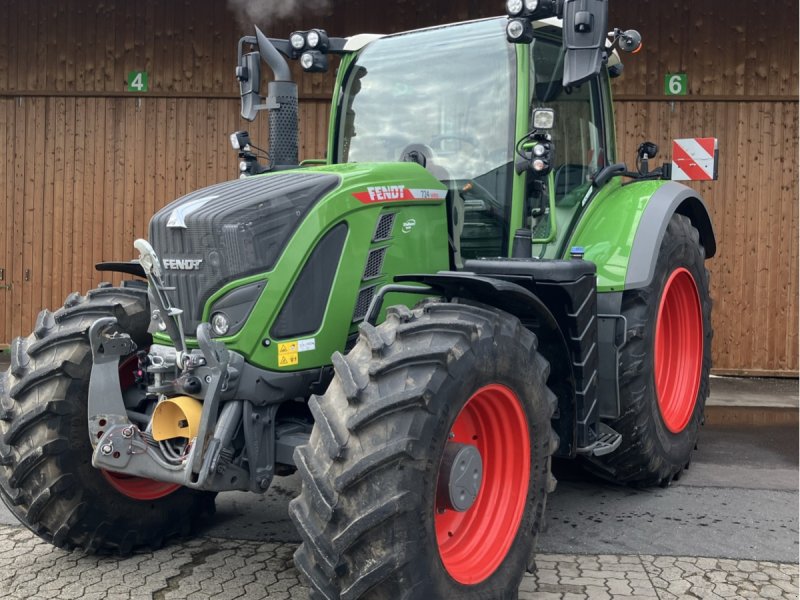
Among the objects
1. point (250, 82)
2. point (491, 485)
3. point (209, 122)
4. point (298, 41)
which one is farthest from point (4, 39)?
point (491, 485)

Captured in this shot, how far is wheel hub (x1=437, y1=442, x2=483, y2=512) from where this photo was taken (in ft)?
10.8

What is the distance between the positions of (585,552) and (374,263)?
1700 millimetres

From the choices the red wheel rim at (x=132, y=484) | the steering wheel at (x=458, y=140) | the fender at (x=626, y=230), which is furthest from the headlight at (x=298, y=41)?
the red wheel rim at (x=132, y=484)

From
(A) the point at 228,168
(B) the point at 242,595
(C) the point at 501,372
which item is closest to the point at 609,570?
(C) the point at 501,372

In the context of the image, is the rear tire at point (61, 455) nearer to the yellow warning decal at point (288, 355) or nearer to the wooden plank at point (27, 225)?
the yellow warning decal at point (288, 355)

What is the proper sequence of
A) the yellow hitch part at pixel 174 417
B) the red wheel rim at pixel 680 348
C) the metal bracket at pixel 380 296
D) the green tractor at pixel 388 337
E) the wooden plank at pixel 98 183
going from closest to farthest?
the green tractor at pixel 388 337, the yellow hitch part at pixel 174 417, the metal bracket at pixel 380 296, the red wheel rim at pixel 680 348, the wooden plank at pixel 98 183

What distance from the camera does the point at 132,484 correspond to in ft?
13.8

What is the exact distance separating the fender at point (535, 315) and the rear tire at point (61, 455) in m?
1.52

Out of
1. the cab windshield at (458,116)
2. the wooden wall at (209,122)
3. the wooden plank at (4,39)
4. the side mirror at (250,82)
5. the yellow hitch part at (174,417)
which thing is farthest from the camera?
the wooden plank at (4,39)

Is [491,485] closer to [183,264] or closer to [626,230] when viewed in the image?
[183,264]

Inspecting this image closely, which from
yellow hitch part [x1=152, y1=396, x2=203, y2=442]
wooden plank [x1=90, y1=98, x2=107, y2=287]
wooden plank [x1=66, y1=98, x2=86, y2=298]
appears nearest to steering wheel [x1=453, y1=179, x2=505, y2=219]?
yellow hitch part [x1=152, y1=396, x2=203, y2=442]

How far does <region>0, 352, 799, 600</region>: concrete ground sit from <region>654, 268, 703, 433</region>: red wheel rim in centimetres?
50

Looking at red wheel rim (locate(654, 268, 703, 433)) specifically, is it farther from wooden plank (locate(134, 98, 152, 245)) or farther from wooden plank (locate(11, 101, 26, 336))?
wooden plank (locate(11, 101, 26, 336))

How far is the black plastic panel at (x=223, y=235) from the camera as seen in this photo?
3.59 metres
